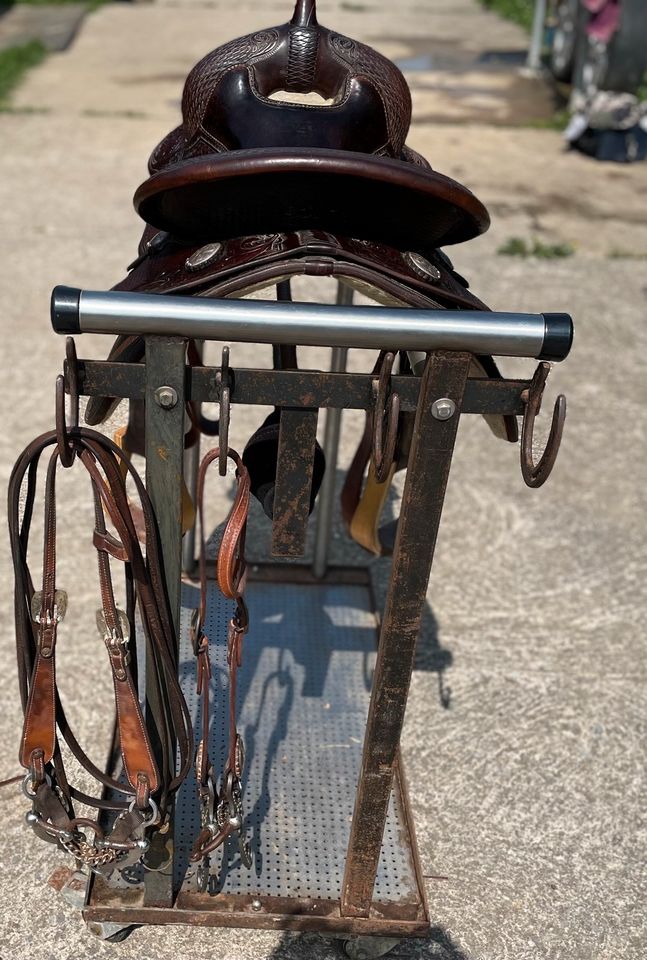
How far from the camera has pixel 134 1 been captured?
12.0m

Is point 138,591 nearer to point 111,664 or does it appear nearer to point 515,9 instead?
point 111,664

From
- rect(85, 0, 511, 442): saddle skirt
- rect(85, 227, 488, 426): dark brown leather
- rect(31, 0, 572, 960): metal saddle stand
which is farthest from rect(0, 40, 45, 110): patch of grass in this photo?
rect(85, 227, 488, 426): dark brown leather

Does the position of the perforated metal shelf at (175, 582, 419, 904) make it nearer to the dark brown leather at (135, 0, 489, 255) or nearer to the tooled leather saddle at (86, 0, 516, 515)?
the tooled leather saddle at (86, 0, 516, 515)

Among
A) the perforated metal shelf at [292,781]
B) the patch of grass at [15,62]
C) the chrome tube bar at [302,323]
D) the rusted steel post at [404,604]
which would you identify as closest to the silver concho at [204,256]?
the chrome tube bar at [302,323]

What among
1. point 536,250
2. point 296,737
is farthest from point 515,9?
point 296,737

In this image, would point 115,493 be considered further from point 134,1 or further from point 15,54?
point 134,1

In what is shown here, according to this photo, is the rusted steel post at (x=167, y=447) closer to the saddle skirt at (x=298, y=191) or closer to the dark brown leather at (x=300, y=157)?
the saddle skirt at (x=298, y=191)

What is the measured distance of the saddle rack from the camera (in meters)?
1.14

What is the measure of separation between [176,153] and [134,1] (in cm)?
1215

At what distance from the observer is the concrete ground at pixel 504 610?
171 centimetres

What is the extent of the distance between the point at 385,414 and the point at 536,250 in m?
3.95

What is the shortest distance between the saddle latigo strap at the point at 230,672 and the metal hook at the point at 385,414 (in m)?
0.19

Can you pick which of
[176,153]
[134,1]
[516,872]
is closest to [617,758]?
[516,872]

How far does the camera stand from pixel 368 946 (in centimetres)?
160
